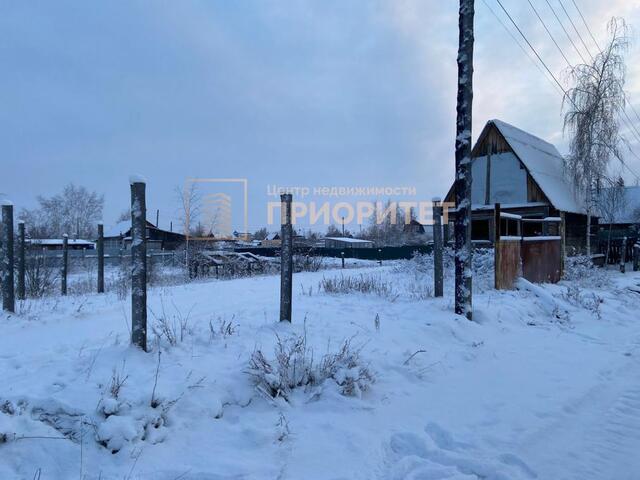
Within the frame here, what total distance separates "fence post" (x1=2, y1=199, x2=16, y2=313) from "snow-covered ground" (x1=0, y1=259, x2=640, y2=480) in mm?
816

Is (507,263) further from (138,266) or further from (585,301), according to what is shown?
(138,266)

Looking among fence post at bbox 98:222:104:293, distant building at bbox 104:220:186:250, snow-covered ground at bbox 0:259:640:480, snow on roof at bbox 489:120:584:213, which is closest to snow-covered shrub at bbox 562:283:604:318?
snow-covered ground at bbox 0:259:640:480

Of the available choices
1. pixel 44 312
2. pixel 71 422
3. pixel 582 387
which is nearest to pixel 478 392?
pixel 582 387

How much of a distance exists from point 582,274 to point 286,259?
455 inches

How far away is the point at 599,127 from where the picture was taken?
54.9ft

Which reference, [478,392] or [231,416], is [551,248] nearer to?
[478,392]

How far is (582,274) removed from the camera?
12555 mm

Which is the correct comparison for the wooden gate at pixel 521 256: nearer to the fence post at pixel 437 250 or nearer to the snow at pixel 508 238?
the snow at pixel 508 238

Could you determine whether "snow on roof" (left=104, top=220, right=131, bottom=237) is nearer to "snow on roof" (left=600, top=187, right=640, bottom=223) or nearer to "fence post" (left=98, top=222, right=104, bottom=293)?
"fence post" (left=98, top=222, right=104, bottom=293)

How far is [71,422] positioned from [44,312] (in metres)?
5.00

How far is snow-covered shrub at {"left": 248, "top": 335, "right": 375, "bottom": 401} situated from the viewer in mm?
3121

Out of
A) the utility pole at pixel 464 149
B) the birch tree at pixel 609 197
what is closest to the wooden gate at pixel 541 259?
the utility pole at pixel 464 149

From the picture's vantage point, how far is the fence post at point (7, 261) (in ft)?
20.0

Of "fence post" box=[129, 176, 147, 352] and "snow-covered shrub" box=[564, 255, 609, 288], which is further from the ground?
"fence post" box=[129, 176, 147, 352]
